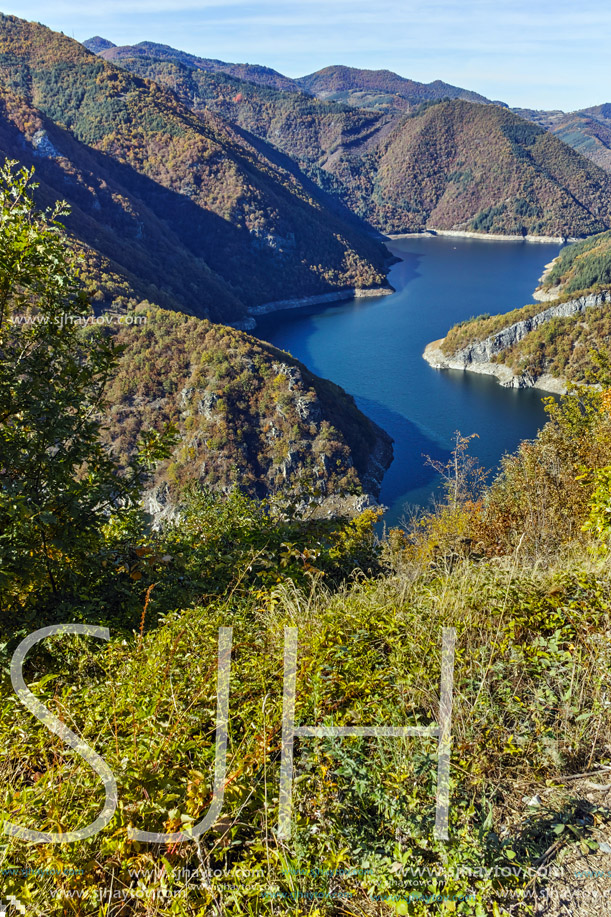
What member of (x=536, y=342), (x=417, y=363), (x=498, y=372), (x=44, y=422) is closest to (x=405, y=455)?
(x=417, y=363)

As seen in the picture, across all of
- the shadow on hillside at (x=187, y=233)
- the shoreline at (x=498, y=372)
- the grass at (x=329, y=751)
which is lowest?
the shoreline at (x=498, y=372)

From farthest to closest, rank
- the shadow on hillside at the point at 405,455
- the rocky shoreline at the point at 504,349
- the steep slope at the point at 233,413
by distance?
the rocky shoreline at the point at 504,349 → the steep slope at the point at 233,413 → the shadow on hillside at the point at 405,455

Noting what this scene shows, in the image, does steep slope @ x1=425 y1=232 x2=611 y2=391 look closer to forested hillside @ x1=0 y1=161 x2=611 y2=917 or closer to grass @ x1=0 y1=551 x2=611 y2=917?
forested hillside @ x1=0 y1=161 x2=611 y2=917

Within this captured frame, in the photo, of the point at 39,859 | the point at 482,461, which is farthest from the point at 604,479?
the point at 482,461

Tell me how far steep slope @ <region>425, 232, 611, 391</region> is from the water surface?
2.97 meters

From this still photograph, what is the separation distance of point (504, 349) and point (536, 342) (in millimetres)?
4247

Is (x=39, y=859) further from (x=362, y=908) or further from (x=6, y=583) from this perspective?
(x=6, y=583)

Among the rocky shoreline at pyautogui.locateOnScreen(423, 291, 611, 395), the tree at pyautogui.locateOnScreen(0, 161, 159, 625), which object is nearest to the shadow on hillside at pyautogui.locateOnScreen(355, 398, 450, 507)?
the rocky shoreline at pyautogui.locateOnScreen(423, 291, 611, 395)

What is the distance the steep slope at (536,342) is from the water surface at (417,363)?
297cm

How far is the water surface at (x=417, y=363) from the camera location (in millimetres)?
54156

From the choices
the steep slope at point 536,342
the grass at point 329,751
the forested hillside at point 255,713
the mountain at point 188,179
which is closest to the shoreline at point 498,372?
the steep slope at point 536,342

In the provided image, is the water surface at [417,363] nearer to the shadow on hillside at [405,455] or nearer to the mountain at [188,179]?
the shadow on hillside at [405,455]

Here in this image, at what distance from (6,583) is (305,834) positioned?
2506 millimetres

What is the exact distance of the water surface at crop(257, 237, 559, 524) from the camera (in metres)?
54.2
